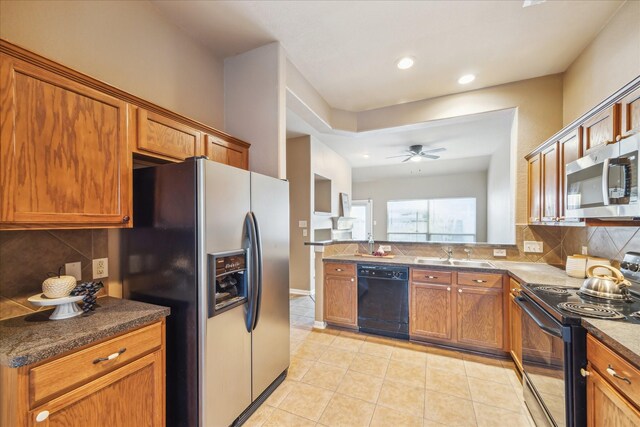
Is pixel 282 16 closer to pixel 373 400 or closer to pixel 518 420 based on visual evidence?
pixel 373 400

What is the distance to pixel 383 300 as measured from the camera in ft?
9.98

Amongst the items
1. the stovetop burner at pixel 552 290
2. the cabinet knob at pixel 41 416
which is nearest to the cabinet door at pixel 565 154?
the stovetop burner at pixel 552 290

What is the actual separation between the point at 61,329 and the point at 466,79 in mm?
3931

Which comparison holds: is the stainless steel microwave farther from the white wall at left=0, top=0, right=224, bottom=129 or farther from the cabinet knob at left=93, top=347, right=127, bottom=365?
the white wall at left=0, top=0, right=224, bottom=129

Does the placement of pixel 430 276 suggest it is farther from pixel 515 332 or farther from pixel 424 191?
pixel 424 191

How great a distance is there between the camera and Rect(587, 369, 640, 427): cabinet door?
3.25 ft

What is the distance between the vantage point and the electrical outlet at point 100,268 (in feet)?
5.45

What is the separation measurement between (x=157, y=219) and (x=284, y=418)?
1.62 meters

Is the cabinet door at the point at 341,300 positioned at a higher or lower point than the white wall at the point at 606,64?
lower

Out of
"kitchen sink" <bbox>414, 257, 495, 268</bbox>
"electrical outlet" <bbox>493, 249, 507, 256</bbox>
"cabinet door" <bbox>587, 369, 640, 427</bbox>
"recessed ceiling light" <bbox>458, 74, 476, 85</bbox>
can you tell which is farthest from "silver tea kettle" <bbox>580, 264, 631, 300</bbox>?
"recessed ceiling light" <bbox>458, 74, 476, 85</bbox>

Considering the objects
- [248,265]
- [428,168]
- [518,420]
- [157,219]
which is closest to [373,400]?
[518,420]

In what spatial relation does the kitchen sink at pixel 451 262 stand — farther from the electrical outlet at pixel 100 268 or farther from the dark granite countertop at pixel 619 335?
the electrical outlet at pixel 100 268

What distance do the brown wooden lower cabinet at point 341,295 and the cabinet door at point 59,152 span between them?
2.29 m

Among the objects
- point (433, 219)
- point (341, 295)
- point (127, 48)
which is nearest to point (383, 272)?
point (341, 295)
